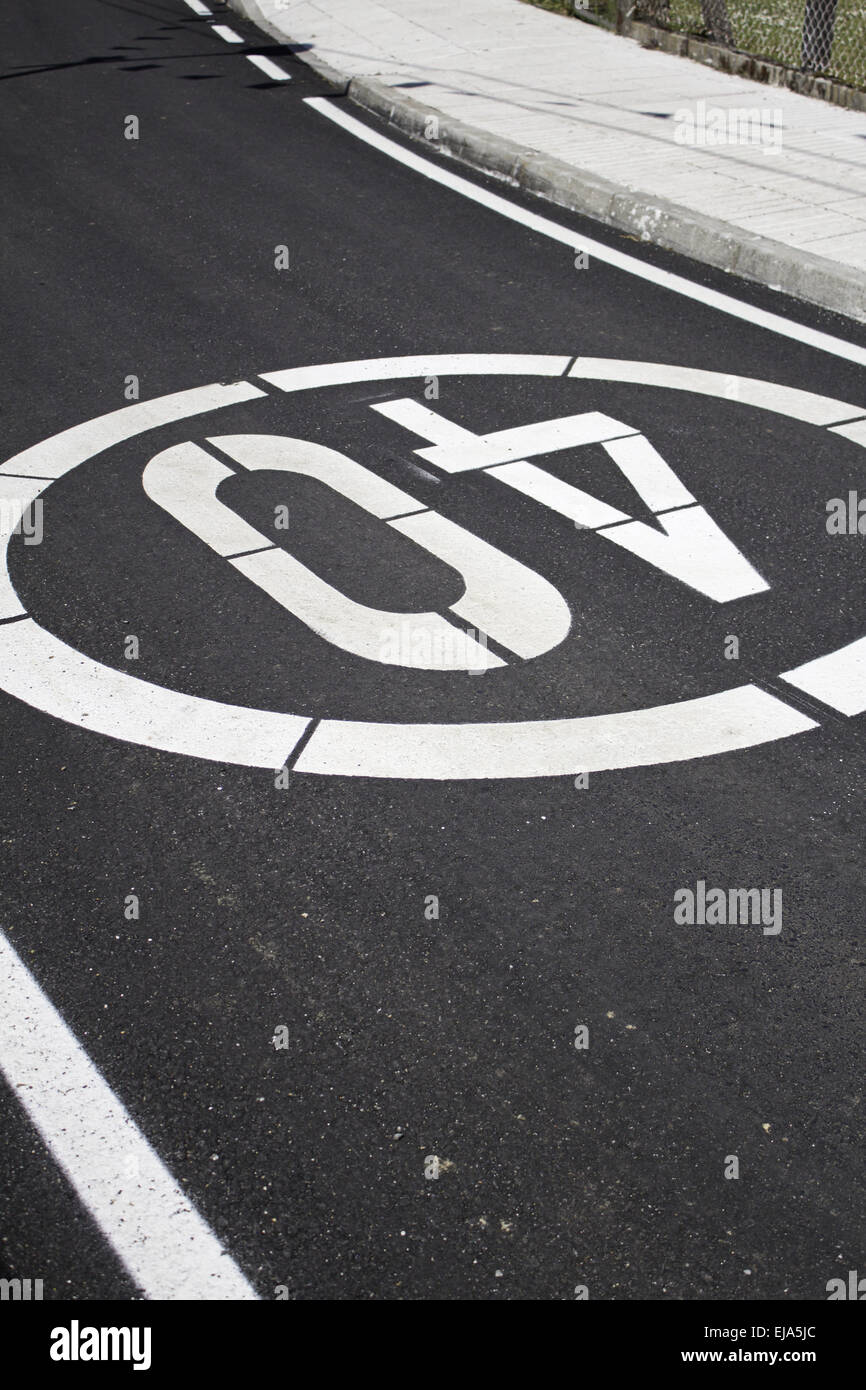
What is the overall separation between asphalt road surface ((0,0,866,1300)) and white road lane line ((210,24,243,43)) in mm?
9327

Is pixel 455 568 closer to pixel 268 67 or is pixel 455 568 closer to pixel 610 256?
pixel 610 256

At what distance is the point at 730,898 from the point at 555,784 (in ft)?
2.19

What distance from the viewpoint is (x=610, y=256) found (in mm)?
8672

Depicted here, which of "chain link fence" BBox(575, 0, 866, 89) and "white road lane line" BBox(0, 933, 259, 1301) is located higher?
"chain link fence" BBox(575, 0, 866, 89)

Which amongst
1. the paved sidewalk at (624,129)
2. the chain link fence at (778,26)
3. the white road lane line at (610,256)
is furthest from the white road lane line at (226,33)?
the white road lane line at (610,256)

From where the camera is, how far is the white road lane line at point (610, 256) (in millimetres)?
7359

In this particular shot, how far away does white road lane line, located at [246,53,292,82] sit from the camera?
13.6 metres

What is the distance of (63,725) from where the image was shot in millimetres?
4414

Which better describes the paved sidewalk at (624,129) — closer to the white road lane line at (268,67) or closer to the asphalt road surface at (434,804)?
the white road lane line at (268,67)

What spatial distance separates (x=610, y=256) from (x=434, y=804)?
5657 millimetres

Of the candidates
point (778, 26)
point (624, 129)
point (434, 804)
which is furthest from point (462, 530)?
point (778, 26)

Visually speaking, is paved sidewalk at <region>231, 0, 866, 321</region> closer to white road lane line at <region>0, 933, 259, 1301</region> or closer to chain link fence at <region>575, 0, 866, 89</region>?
chain link fence at <region>575, 0, 866, 89</region>

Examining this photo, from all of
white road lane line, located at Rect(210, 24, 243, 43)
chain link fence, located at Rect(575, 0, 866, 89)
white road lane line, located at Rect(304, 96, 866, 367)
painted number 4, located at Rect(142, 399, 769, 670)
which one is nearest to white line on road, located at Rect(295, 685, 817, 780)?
painted number 4, located at Rect(142, 399, 769, 670)
